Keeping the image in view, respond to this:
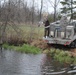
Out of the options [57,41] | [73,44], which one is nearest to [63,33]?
[57,41]

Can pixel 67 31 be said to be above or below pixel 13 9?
below

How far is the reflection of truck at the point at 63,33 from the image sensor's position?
1121 inches

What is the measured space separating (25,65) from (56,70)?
2452mm

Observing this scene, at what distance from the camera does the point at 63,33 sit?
2898 cm

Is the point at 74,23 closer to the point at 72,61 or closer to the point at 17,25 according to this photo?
the point at 17,25

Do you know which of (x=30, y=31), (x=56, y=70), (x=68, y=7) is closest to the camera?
(x=56, y=70)

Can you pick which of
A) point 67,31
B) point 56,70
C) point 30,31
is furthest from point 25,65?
point 30,31

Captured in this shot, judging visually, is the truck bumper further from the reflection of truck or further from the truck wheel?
the truck wheel

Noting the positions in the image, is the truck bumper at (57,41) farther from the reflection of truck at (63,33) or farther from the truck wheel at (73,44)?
the truck wheel at (73,44)

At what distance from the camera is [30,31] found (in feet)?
114

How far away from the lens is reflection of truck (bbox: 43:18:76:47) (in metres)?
28.5

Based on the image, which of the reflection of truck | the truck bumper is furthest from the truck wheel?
the truck bumper

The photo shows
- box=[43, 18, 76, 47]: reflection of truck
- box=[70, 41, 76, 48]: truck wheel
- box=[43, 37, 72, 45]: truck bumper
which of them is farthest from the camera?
box=[70, 41, 76, 48]: truck wheel

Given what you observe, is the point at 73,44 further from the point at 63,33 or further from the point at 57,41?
the point at 57,41
